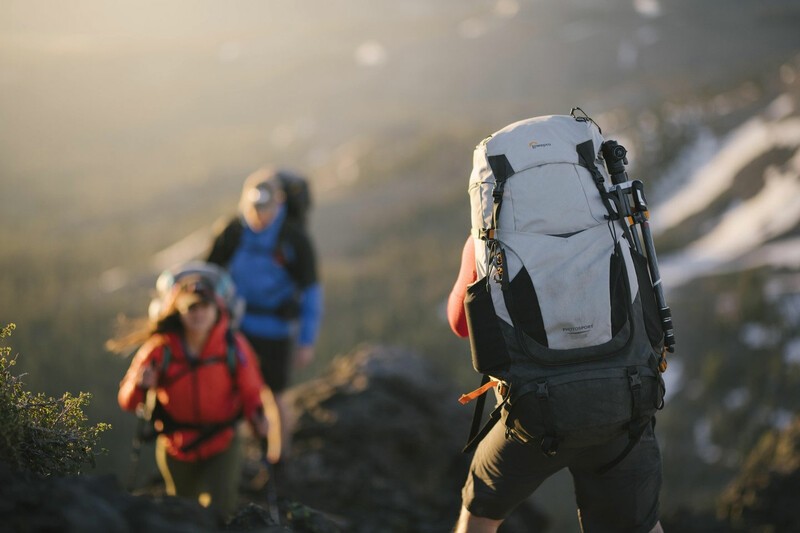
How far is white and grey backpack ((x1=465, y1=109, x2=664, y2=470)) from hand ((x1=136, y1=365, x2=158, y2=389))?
2.60 meters

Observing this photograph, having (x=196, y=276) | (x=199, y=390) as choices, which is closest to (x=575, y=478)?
(x=199, y=390)

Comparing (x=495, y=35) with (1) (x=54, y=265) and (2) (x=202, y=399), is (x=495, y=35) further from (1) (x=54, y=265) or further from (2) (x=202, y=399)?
(2) (x=202, y=399)

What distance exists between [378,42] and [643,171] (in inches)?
2247

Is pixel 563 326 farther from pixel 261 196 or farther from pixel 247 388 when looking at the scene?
pixel 261 196

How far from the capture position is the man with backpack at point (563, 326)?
9.23 feet

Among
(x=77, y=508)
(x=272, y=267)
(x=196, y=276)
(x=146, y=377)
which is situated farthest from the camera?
(x=272, y=267)

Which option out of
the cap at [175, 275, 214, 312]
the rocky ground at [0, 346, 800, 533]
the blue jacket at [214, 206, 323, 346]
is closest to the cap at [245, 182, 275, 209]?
the blue jacket at [214, 206, 323, 346]

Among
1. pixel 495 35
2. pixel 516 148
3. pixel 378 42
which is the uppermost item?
pixel 378 42

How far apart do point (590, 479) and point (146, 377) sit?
117 inches

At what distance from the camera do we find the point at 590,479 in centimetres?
305

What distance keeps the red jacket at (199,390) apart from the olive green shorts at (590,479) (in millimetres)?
2270

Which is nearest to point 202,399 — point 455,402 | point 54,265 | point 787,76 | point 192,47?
point 455,402

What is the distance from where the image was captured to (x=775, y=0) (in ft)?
157

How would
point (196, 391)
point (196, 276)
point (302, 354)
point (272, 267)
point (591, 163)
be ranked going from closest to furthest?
1. point (591, 163)
2. point (196, 391)
3. point (196, 276)
4. point (272, 267)
5. point (302, 354)
